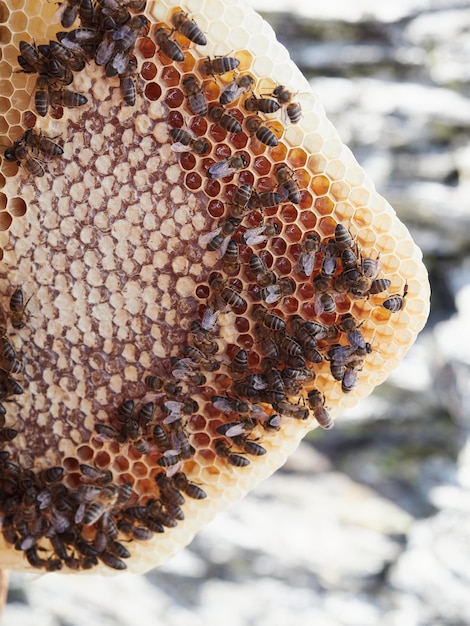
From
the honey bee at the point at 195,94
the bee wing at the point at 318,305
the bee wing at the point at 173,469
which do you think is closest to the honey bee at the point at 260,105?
the honey bee at the point at 195,94

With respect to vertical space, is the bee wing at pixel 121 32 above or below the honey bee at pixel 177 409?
above

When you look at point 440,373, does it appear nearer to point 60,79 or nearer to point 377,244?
point 377,244

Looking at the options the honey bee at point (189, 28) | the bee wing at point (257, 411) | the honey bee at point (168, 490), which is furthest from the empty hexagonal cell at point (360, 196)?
the honey bee at point (168, 490)

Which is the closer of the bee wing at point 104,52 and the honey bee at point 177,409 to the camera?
the bee wing at point 104,52

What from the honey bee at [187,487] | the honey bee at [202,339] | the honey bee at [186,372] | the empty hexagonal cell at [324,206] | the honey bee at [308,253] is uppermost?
the empty hexagonal cell at [324,206]

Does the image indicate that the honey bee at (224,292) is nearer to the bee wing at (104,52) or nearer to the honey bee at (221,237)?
the honey bee at (221,237)

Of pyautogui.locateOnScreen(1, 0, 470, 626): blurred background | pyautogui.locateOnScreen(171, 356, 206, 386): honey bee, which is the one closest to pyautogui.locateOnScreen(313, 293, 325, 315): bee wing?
pyautogui.locateOnScreen(171, 356, 206, 386): honey bee

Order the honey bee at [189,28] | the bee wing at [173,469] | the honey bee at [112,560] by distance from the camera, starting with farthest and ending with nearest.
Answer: the honey bee at [112,560] < the bee wing at [173,469] < the honey bee at [189,28]

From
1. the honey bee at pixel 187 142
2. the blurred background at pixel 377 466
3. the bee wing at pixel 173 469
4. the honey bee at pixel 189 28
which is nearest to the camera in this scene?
the honey bee at pixel 189 28
